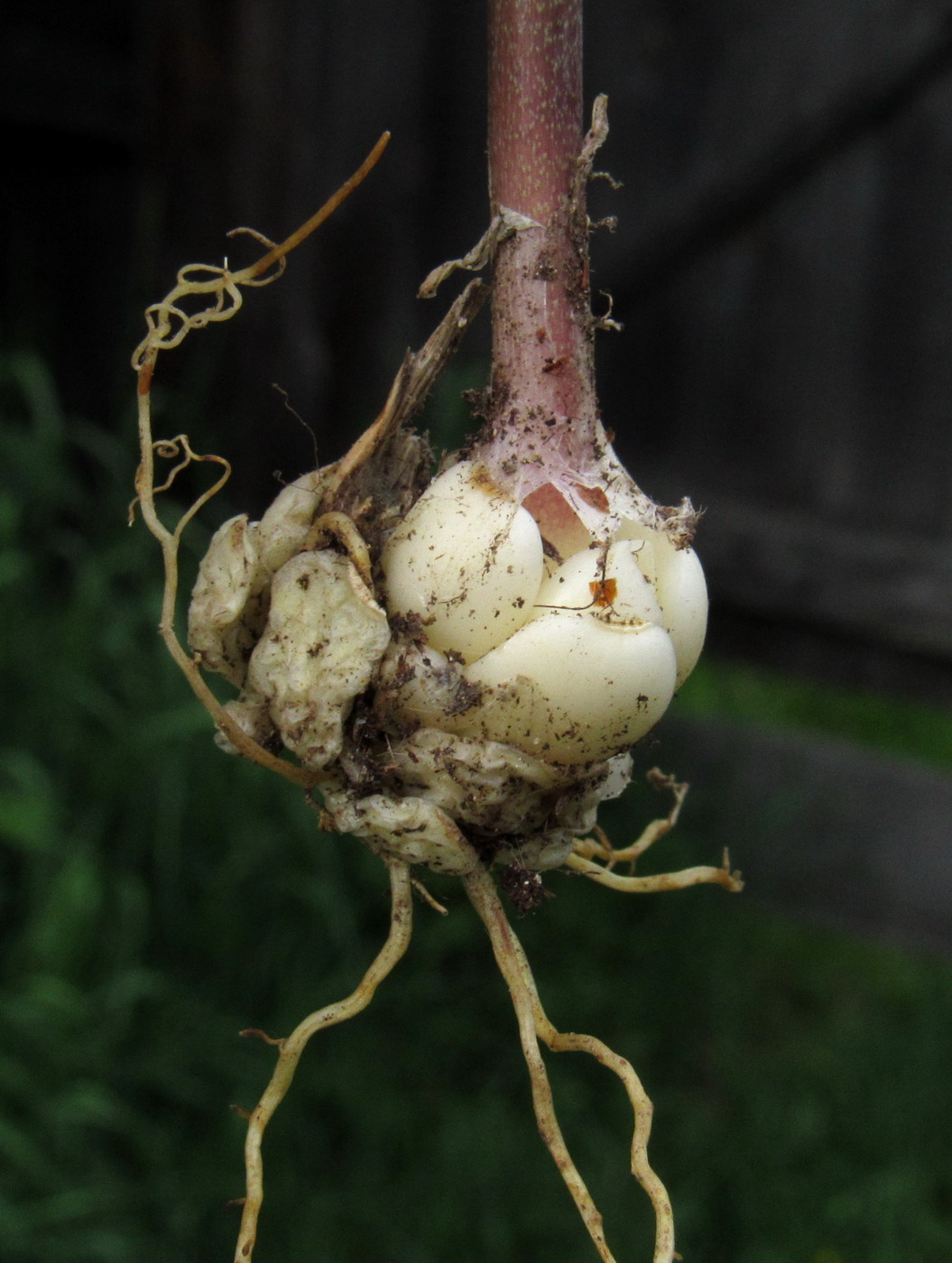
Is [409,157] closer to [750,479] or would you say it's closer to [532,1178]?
[750,479]

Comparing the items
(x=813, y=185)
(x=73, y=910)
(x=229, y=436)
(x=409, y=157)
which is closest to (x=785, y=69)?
(x=813, y=185)

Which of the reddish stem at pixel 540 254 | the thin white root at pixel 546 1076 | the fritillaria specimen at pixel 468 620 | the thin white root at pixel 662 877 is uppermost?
the reddish stem at pixel 540 254

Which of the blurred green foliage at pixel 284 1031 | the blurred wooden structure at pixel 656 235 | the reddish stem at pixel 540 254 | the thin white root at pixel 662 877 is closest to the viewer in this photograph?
the reddish stem at pixel 540 254

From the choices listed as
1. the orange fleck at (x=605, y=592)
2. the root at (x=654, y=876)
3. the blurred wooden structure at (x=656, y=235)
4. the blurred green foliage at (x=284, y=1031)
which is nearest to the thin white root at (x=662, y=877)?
the root at (x=654, y=876)

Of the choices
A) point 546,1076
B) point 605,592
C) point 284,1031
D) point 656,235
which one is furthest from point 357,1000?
point 656,235

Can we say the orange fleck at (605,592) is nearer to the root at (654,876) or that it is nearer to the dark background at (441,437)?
the root at (654,876)

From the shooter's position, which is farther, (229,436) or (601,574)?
(229,436)

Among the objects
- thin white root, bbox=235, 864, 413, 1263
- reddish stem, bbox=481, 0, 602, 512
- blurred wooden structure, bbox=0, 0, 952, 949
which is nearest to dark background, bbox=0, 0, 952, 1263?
blurred wooden structure, bbox=0, 0, 952, 949
